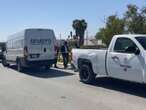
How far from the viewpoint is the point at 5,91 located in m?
12.6

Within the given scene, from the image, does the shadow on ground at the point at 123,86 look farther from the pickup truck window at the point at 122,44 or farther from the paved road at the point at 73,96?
the pickup truck window at the point at 122,44

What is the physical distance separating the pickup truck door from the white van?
7513mm

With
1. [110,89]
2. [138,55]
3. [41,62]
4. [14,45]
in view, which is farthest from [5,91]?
[14,45]

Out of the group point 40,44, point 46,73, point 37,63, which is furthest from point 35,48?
point 46,73

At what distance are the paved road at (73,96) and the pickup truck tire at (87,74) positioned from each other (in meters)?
0.25

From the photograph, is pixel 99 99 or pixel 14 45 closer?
pixel 99 99

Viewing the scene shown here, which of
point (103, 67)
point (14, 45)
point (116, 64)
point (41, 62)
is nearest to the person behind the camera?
point (116, 64)

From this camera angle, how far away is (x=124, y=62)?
1109 centimetres

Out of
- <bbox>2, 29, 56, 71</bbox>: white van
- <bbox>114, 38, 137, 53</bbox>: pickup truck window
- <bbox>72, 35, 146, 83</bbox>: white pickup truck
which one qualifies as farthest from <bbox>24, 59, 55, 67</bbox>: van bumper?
<bbox>114, 38, 137, 53</bbox>: pickup truck window

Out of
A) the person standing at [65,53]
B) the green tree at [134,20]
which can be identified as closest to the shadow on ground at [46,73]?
the person standing at [65,53]

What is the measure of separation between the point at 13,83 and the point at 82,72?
10.1 ft

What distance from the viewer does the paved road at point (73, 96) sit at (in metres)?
9.39

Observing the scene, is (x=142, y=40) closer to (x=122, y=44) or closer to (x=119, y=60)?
(x=122, y=44)

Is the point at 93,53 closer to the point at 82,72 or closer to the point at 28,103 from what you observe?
the point at 82,72
